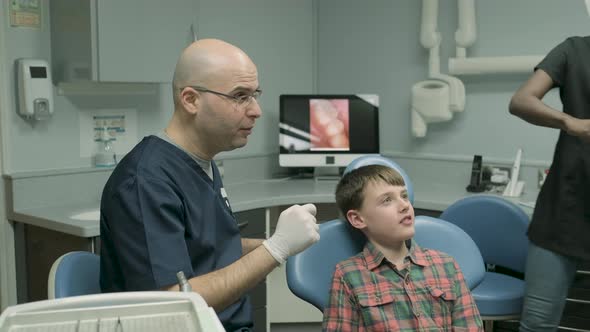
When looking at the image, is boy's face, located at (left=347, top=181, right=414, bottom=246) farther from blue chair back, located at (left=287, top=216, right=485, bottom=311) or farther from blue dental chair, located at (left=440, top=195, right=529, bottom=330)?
blue dental chair, located at (left=440, top=195, right=529, bottom=330)

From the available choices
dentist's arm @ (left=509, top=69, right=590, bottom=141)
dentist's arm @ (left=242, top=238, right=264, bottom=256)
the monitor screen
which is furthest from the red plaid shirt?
the monitor screen

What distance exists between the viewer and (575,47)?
207 cm

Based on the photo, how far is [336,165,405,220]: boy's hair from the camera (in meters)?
1.90

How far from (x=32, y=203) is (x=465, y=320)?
6.12 ft

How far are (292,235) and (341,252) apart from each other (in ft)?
1.80

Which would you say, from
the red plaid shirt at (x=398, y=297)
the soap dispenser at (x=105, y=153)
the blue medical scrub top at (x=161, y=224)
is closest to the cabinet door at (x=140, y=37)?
the soap dispenser at (x=105, y=153)

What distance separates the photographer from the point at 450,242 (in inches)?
78.4

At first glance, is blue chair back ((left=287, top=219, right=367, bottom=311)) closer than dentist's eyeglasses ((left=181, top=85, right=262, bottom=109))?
No

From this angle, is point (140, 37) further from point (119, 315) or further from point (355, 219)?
point (119, 315)

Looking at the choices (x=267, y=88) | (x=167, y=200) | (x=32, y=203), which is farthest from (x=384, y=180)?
(x=267, y=88)

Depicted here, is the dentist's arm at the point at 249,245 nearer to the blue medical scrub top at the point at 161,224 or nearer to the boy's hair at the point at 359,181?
the blue medical scrub top at the point at 161,224

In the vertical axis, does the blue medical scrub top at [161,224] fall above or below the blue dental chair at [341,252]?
above

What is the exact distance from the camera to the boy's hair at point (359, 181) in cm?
190

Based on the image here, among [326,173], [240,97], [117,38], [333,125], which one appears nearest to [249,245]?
[240,97]
